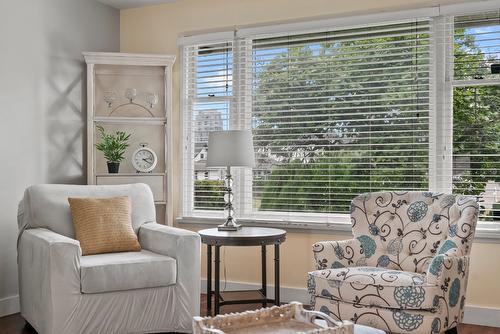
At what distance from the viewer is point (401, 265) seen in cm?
338

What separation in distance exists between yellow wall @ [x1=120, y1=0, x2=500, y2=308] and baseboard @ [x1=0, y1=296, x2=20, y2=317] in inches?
56.7

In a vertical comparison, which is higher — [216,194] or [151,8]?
[151,8]

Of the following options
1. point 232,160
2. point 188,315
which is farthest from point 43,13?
point 188,315

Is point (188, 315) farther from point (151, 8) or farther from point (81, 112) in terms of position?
point (151, 8)

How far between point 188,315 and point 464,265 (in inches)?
65.0

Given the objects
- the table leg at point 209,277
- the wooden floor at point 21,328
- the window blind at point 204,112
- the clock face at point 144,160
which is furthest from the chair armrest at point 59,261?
the window blind at point 204,112

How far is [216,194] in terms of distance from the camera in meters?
4.65

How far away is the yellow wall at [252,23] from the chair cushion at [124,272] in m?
1.19

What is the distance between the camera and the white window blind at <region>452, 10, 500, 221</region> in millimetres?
3689

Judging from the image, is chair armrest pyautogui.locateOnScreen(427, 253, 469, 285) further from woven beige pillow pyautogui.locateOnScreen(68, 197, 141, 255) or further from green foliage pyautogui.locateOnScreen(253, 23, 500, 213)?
woven beige pillow pyautogui.locateOnScreen(68, 197, 141, 255)

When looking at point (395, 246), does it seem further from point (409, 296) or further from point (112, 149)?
point (112, 149)

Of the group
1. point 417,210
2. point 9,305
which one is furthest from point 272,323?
point 9,305

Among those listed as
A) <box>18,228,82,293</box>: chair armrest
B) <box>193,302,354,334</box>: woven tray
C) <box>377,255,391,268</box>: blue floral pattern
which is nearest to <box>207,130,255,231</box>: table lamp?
<box>377,255,391,268</box>: blue floral pattern

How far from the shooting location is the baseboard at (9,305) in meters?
3.87
